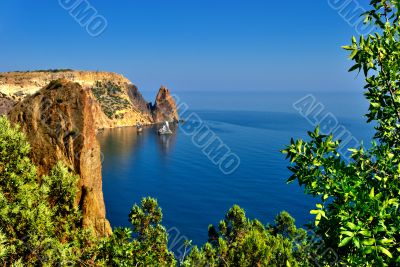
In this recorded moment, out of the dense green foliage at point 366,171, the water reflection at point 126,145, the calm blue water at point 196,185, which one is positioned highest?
the dense green foliage at point 366,171

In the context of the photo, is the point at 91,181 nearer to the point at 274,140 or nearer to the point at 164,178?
the point at 164,178

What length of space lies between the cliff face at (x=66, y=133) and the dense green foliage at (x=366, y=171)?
84.5ft

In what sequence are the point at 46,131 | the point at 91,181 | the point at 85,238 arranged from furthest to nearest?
the point at 91,181, the point at 46,131, the point at 85,238

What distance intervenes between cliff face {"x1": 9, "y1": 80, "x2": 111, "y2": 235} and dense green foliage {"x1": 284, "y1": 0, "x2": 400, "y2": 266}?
25755 mm

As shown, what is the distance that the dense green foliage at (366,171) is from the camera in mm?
5876

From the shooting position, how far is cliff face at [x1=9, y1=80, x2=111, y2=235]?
2922cm

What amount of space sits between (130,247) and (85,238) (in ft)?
13.4

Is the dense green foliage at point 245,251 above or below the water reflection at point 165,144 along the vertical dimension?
below

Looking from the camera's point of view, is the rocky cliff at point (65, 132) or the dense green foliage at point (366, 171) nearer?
the dense green foliage at point (366, 171)

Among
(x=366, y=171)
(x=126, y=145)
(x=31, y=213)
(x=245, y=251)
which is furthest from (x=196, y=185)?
(x=366, y=171)

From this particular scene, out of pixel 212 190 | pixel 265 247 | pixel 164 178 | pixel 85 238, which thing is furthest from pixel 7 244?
pixel 164 178

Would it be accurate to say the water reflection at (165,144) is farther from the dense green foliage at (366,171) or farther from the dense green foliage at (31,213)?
the dense green foliage at (366,171)

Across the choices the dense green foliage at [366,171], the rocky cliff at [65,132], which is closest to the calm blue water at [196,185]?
the rocky cliff at [65,132]

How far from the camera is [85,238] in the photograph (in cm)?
1942
